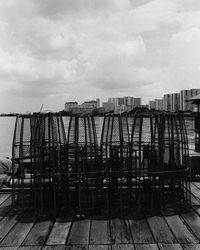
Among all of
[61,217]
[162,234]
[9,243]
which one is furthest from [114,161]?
[9,243]

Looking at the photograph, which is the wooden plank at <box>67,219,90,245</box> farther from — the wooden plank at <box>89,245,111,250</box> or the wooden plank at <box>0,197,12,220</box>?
the wooden plank at <box>0,197,12,220</box>

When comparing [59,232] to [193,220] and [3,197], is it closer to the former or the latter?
[193,220]

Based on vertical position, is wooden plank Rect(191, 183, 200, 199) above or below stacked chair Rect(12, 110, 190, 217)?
below

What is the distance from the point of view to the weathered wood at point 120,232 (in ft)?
19.0

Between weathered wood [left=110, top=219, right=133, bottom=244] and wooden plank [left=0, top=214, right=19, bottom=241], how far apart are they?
6.45 ft

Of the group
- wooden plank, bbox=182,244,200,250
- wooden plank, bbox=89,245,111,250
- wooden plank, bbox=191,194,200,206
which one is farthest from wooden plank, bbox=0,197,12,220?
wooden plank, bbox=191,194,200,206

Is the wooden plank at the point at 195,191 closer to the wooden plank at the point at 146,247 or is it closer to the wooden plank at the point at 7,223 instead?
the wooden plank at the point at 146,247

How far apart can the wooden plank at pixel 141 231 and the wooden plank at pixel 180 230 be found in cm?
47

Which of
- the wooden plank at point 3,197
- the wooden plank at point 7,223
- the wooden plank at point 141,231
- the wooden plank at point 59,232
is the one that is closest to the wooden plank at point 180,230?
the wooden plank at point 141,231

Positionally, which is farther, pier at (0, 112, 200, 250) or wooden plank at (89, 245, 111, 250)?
pier at (0, 112, 200, 250)

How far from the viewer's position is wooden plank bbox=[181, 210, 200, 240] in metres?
6.24

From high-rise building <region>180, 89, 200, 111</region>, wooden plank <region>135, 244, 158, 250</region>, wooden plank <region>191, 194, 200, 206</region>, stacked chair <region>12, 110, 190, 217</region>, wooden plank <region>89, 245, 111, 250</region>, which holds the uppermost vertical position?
high-rise building <region>180, 89, 200, 111</region>

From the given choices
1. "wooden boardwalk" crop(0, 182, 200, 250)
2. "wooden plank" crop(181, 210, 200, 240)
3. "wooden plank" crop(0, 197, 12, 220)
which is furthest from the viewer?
"wooden plank" crop(0, 197, 12, 220)

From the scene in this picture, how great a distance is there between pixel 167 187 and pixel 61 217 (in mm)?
3293
